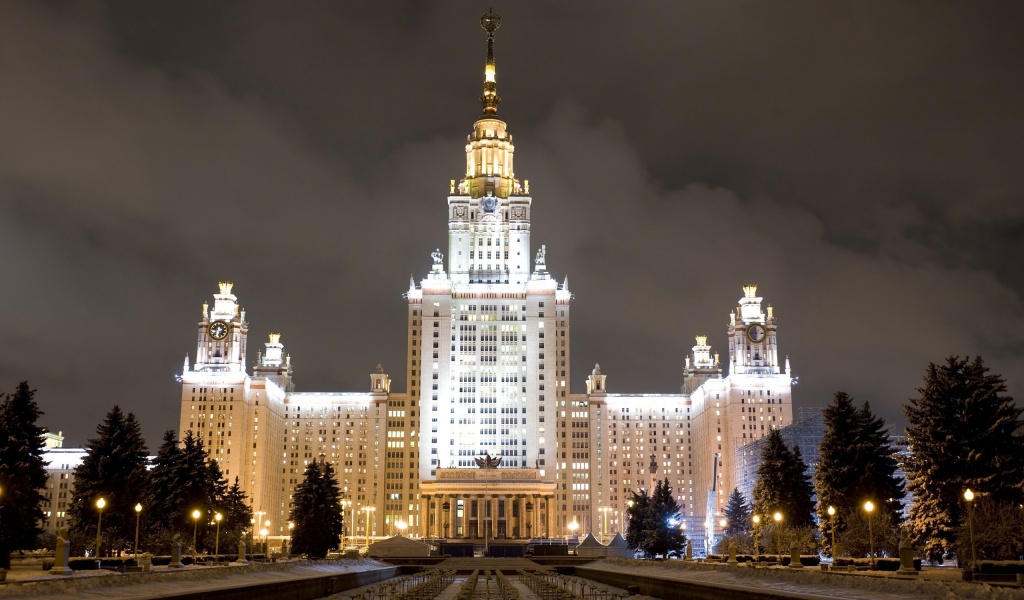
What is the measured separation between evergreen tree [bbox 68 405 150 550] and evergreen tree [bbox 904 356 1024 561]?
175 feet

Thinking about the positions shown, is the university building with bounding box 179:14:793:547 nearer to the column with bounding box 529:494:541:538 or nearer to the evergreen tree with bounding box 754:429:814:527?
the column with bounding box 529:494:541:538

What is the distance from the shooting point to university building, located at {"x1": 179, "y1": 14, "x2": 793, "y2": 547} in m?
175

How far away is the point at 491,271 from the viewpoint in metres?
185

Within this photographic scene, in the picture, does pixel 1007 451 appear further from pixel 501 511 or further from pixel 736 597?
pixel 501 511

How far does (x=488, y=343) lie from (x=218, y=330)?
51913 mm

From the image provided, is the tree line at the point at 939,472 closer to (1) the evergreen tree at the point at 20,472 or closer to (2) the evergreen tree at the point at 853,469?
(2) the evergreen tree at the point at 853,469

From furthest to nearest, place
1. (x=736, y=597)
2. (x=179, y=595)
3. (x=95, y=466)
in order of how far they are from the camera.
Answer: (x=95, y=466)
(x=736, y=597)
(x=179, y=595)

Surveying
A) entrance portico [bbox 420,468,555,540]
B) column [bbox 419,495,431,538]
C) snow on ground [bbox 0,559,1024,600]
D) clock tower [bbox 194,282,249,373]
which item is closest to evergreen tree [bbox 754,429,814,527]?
snow on ground [bbox 0,559,1024,600]

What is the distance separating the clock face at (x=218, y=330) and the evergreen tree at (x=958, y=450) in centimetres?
15192

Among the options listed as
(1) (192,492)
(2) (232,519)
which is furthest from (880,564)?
(2) (232,519)

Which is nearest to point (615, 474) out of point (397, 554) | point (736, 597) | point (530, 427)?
point (530, 427)

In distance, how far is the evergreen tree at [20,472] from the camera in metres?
55.8

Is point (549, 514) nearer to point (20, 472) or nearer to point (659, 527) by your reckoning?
point (659, 527)

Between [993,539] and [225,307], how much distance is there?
162025 mm
